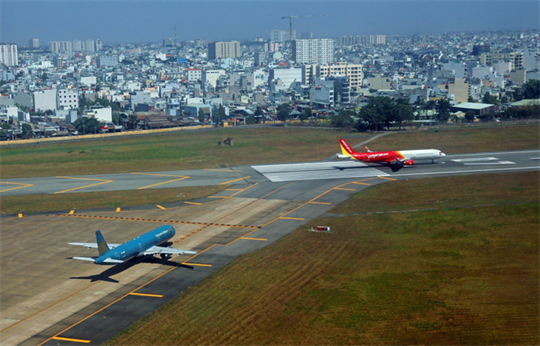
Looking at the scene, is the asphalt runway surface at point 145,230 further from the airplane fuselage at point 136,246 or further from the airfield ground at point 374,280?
the airplane fuselage at point 136,246

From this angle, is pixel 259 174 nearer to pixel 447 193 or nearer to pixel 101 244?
pixel 447 193

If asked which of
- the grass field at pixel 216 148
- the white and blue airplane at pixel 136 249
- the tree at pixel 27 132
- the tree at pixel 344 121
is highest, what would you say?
the tree at pixel 344 121

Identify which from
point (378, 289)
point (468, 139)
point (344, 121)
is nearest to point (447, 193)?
point (378, 289)

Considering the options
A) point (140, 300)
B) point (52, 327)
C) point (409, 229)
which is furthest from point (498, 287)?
point (52, 327)

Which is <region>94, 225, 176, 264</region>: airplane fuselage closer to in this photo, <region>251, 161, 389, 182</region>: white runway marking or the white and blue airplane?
the white and blue airplane

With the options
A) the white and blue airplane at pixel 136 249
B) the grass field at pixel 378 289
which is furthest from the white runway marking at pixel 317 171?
the white and blue airplane at pixel 136 249

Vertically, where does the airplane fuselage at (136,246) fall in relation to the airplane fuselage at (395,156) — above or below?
below
